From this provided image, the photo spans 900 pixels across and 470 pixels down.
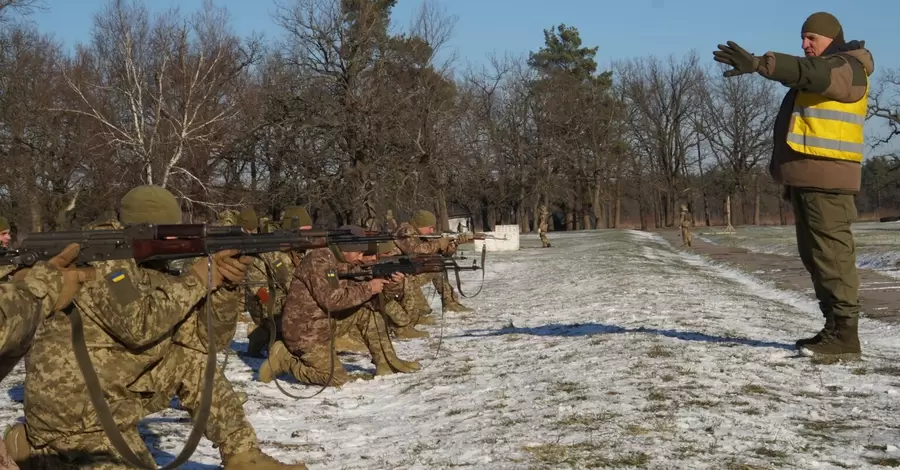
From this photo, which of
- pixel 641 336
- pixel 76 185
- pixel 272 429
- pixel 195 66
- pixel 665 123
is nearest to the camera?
pixel 272 429

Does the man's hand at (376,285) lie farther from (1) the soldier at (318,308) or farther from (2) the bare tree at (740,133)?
(2) the bare tree at (740,133)

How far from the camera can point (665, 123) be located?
277 feet

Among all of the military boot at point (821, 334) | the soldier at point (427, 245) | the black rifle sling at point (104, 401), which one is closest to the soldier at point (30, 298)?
the black rifle sling at point (104, 401)

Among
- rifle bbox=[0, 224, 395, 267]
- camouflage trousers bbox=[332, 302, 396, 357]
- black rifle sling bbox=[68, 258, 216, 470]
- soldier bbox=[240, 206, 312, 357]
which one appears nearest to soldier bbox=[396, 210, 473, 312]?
soldier bbox=[240, 206, 312, 357]

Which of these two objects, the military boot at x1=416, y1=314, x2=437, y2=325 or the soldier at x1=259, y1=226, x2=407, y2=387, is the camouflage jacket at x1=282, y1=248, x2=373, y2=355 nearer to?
the soldier at x1=259, y1=226, x2=407, y2=387

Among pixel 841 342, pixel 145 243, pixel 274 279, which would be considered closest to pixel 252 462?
pixel 145 243

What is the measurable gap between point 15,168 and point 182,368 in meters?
31.7

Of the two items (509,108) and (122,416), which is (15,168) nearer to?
(122,416)

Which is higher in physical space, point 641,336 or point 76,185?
point 76,185

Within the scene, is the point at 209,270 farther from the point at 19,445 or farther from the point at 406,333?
the point at 406,333

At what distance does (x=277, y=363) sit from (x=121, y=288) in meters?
4.66

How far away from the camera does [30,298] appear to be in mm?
3580

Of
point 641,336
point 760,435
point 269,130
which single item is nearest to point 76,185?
point 269,130

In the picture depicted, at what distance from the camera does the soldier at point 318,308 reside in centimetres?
907
